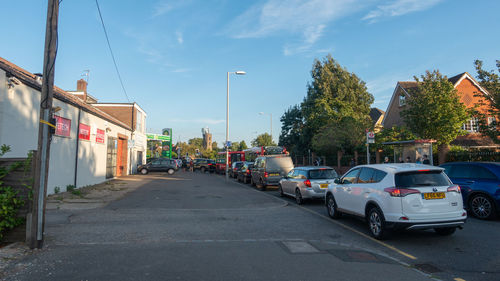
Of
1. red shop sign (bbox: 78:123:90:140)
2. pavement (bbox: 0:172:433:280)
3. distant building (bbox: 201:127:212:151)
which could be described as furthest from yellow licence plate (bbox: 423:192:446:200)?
distant building (bbox: 201:127:212:151)

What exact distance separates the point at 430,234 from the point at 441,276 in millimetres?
2951

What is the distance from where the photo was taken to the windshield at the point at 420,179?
6520 millimetres

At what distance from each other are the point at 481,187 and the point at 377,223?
4.62 m

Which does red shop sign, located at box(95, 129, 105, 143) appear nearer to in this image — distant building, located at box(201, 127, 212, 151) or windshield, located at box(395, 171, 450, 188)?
windshield, located at box(395, 171, 450, 188)

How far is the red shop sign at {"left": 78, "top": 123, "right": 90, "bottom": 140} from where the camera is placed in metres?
16.5

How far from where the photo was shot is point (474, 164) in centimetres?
989

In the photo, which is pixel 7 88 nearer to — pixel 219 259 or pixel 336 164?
pixel 219 259

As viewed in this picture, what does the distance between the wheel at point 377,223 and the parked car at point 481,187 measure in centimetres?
441

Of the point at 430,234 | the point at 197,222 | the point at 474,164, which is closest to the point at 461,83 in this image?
the point at 474,164

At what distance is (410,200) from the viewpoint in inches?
248

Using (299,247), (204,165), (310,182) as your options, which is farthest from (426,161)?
(204,165)

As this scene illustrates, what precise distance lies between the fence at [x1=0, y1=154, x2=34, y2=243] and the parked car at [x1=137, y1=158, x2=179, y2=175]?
87.6 ft

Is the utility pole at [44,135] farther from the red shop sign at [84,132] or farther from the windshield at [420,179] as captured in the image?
the red shop sign at [84,132]

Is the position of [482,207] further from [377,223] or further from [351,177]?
[377,223]
